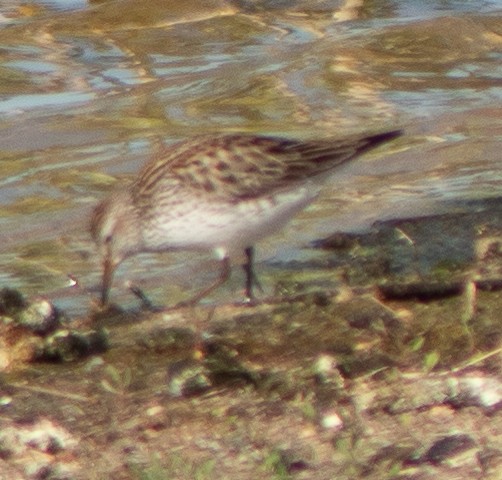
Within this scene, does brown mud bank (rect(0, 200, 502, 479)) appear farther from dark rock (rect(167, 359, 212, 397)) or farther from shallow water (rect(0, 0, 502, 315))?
→ shallow water (rect(0, 0, 502, 315))

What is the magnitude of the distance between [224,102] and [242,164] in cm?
430

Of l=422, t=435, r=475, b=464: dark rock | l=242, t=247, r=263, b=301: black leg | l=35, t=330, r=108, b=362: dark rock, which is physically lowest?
l=242, t=247, r=263, b=301: black leg

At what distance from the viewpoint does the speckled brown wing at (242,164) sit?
682 cm

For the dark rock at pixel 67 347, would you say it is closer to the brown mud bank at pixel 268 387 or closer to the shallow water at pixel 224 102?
the brown mud bank at pixel 268 387

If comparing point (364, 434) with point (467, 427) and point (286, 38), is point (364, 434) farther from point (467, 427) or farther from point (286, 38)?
point (286, 38)

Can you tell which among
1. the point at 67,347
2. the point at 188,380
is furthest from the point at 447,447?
the point at 67,347

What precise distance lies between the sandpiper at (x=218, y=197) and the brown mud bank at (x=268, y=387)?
35 cm

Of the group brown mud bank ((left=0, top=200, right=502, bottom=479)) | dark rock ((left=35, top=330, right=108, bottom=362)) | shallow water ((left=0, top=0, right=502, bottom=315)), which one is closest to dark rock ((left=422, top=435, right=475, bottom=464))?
brown mud bank ((left=0, top=200, right=502, bottom=479))

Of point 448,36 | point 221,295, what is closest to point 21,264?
point 221,295

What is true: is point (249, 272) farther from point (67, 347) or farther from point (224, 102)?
point (224, 102)

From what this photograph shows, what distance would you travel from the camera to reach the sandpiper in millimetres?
6777

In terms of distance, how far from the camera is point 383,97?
11.2 metres

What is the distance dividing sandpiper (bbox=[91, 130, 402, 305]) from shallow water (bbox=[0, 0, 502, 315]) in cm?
47

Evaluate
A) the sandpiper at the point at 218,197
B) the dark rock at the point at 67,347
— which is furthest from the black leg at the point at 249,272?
the dark rock at the point at 67,347
